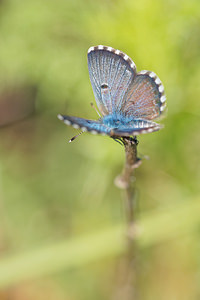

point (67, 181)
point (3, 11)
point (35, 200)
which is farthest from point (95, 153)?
point (3, 11)

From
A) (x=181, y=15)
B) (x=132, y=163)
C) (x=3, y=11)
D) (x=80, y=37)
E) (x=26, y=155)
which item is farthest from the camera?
(x=26, y=155)

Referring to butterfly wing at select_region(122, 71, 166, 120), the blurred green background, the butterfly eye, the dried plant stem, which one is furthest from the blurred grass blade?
the butterfly eye

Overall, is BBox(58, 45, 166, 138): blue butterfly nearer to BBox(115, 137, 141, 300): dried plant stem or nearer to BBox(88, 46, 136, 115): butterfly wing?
BBox(88, 46, 136, 115): butterfly wing

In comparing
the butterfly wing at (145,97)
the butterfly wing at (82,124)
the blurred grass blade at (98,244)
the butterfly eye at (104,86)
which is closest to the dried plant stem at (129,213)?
the butterfly wing at (82,124)

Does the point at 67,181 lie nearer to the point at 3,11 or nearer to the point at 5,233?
the point at 5,233

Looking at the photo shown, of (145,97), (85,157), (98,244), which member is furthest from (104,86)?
(85,157)
